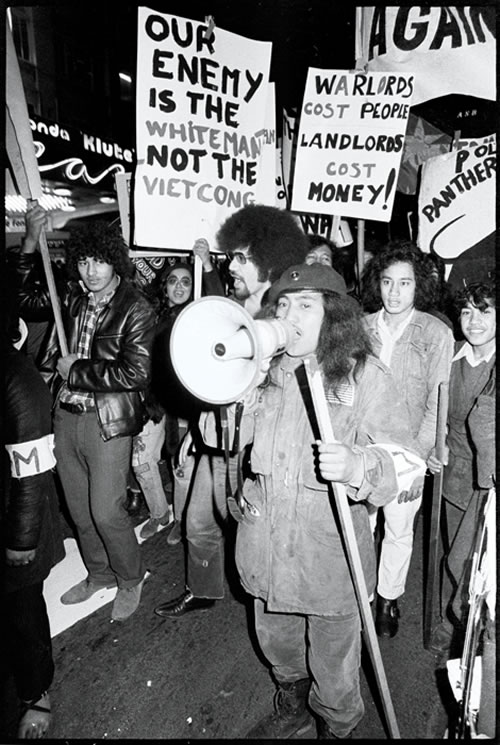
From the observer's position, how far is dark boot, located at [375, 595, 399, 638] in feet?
9.80

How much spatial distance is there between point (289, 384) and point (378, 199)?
2.56 m

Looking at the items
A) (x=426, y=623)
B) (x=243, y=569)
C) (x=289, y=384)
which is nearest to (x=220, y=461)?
(x=243, y=569)

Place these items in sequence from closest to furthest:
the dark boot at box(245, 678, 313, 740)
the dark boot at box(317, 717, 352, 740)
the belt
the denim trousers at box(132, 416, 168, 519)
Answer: the dark boot at box(317, 717, 352, 740) < the dark boot at box(245, 678, 313, 740) < the belt < the denim trousers at box(132, 416, 168, 519)

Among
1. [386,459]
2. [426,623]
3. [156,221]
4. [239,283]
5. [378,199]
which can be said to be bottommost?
[426,623]

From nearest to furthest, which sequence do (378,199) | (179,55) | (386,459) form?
1. (386,459)
2. (179,55)
3. (378,199)

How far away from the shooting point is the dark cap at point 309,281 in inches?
71.9

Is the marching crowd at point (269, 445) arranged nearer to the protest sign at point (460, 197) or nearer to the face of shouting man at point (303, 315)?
the face of shouting man at point (303, 315)

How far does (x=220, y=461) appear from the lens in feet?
9.48

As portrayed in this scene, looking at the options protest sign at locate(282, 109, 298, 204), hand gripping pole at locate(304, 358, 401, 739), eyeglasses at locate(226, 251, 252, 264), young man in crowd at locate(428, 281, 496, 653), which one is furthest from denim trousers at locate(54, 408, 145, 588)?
protest sign at locate(282, 109, 298, 204)

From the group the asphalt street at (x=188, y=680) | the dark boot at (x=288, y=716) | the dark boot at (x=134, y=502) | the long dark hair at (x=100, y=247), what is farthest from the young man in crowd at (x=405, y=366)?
the dark boot at (x=134, y=502)

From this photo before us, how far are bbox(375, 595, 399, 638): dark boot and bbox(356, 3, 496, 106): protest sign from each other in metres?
3.41

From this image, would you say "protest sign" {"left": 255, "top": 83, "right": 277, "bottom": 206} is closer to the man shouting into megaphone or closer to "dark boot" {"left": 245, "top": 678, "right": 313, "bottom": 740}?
the man shouting into megaphone

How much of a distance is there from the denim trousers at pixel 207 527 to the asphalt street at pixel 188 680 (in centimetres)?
23

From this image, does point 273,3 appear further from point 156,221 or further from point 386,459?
point 386,459
